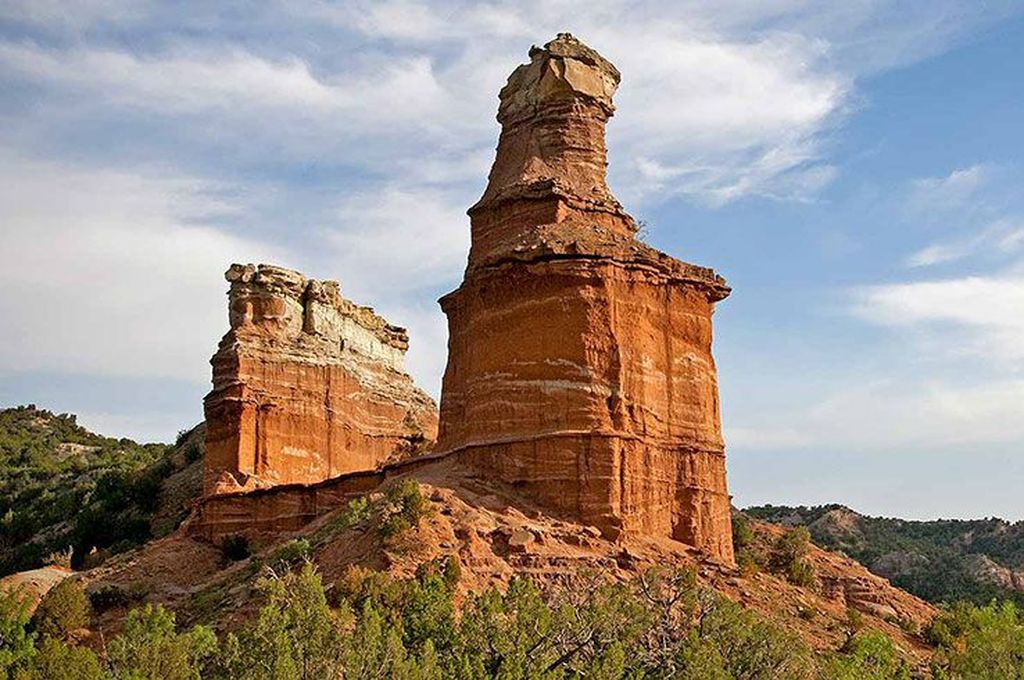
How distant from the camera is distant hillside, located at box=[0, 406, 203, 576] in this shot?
216 ft

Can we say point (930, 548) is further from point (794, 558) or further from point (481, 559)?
point (481, 559)

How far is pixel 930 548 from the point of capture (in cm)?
10375

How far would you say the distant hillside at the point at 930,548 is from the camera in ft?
273

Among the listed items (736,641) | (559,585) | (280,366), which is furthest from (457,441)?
(280,366)

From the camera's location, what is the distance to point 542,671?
28.3 meters

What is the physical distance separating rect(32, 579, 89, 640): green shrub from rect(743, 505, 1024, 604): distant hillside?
47421 millimetres

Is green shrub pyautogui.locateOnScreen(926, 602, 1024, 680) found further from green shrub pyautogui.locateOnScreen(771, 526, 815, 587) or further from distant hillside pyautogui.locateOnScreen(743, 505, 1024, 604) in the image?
distant hillside pyautogui.locateOnScreen(743, 505, 1024, 604)

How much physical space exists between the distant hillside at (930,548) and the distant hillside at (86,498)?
36686 mm

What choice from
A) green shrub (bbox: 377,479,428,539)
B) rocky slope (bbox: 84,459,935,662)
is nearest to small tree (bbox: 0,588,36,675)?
rocky slope (bbox: 84,459,935,662)

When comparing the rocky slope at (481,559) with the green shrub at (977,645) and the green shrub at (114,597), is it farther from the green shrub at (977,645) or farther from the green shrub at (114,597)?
the green shrub at (977,645)

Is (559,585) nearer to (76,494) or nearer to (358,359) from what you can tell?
(358,359)

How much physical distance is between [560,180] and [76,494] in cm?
4371

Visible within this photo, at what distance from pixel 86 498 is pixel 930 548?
5978 centimetres

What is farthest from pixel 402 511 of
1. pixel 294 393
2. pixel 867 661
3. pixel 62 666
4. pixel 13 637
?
pixel 294 393
